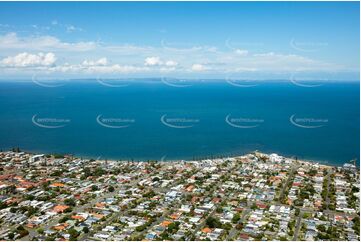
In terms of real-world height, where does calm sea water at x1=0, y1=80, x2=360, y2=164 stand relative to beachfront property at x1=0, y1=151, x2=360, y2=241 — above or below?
below

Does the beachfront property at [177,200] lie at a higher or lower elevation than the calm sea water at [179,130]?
higher

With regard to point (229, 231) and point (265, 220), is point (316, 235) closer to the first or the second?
point (265, 220)

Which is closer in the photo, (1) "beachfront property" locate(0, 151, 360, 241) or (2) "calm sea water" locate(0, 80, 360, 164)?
(1) "beachfront property" locate(0, 151, 360, 241)

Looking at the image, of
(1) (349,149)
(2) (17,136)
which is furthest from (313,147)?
(2) (17,136)

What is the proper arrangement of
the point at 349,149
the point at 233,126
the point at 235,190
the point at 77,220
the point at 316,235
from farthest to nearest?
the point at 233,126 < the point at 349,149 < the point at 235,190 < the point at 77,220 < the point at 316,235

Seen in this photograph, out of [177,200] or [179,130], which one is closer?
[177,200]

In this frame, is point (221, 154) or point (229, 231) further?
point (221, 154)

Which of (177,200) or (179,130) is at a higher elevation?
(177,200)

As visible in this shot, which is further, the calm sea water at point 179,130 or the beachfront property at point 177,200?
the calm sea water at point 179,130
